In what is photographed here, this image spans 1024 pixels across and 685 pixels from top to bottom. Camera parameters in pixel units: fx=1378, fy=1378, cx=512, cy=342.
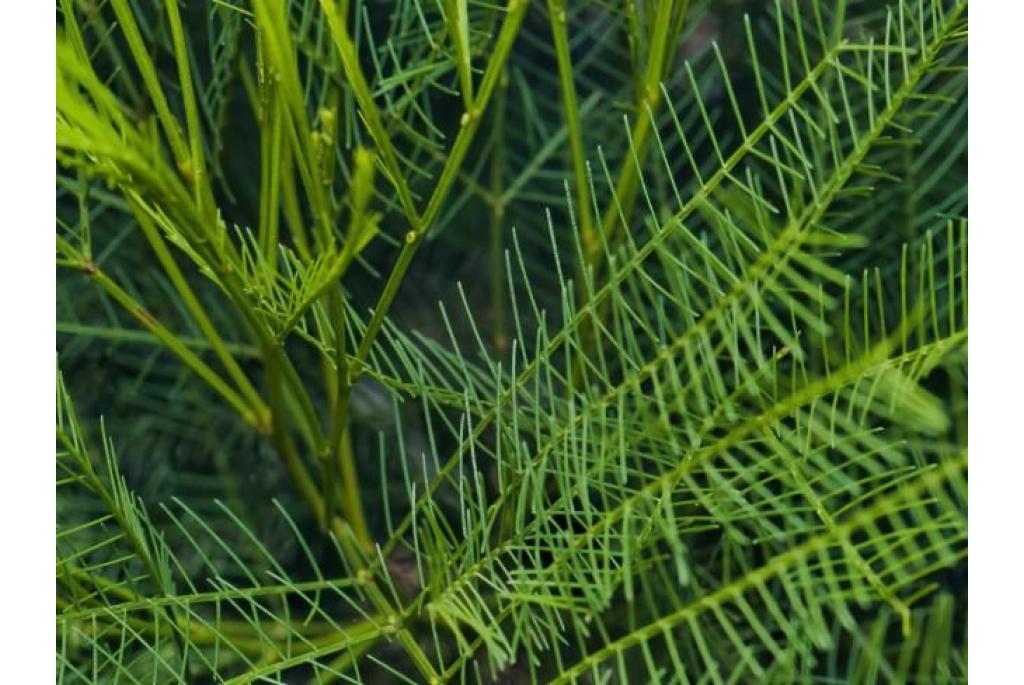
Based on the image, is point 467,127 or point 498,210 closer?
point 467,127

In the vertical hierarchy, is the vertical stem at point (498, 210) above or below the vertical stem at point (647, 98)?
below

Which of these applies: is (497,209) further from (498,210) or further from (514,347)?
(514,347)

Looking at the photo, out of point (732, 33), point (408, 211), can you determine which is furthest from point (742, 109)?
point (408, 211)

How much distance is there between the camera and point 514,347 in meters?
0.19

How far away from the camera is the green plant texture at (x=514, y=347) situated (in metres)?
0.19

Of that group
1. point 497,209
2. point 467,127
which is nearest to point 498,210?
point 497,209

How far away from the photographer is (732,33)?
0.97ft

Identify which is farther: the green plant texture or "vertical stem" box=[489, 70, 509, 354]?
"vertical stem" box=[489, 70, 509, 354]

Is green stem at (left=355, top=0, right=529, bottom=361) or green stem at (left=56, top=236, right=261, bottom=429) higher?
green stem at (left=355, top=0, right=529, bottom=361)

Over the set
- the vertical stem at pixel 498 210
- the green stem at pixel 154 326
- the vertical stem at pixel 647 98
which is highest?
the vertical stem at pixel 647 98

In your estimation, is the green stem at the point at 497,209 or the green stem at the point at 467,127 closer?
the green stem at the point at 467,127

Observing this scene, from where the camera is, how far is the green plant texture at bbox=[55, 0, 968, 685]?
0.63 feet
